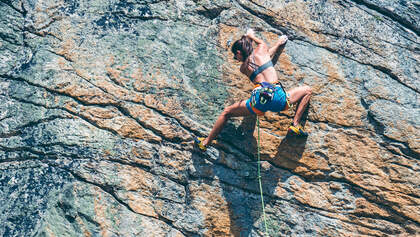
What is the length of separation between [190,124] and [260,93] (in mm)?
1333

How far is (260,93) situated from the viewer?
6.10 m

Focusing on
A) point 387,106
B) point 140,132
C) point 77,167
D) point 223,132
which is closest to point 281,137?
point 223,132

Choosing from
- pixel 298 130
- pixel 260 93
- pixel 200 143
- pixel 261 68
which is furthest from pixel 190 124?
pixel 298 130

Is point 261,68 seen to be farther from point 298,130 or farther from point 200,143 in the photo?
point 200,143

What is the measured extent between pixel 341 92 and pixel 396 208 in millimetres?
2082

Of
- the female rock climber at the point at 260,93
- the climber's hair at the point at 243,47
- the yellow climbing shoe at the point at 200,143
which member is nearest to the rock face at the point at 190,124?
the yellow climbing shoe at the point at 200,143

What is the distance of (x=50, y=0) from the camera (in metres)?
7.30

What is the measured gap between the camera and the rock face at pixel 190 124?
630 centimetres

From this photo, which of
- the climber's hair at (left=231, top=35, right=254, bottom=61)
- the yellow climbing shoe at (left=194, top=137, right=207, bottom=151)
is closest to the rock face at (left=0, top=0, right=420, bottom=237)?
the yellow climbing shoe at (left=194, top=137, right=207, bottom=151)

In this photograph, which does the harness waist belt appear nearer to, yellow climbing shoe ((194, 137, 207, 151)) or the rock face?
the rock face

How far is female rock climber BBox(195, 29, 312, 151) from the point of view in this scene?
20.3 feet

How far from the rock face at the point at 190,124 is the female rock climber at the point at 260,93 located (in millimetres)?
310

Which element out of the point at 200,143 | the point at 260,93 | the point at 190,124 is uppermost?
the point at 260,93

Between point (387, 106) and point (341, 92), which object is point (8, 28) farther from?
point (387, 106)
